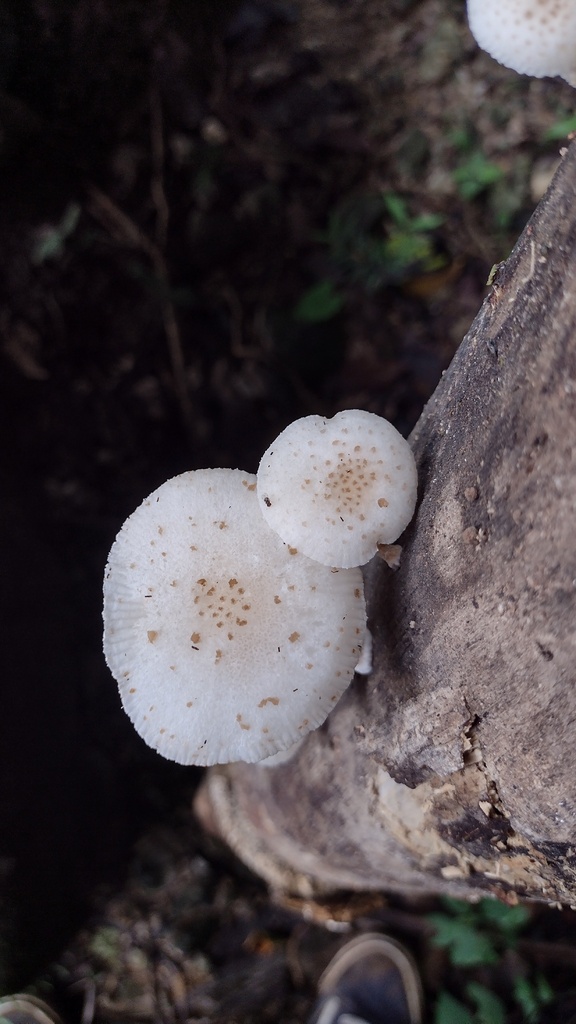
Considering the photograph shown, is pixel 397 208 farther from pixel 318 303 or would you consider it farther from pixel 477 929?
pixel 477 929

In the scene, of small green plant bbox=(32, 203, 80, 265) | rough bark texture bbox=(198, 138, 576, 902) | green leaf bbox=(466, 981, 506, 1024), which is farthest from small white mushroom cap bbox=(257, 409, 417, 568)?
green leaf bbox=(466, 981, 506, 1024)

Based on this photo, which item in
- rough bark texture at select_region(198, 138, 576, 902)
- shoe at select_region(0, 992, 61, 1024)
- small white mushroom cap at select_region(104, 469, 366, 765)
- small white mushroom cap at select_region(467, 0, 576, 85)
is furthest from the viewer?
shoe at select_region(0, 992, 61, 1024)

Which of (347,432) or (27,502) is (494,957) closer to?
(347,432)

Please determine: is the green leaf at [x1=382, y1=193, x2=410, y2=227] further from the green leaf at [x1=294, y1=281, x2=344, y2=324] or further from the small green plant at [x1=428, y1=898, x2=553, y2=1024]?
the small green plant at [x1=428, y1=898, x2=553, y2=1024]

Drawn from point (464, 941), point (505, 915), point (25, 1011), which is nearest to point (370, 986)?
point (464, 941)

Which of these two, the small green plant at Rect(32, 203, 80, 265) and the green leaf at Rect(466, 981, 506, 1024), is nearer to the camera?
the green leaf at Rect(466, 981, 506, 1024)

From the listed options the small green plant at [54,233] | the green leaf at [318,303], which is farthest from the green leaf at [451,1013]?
the small green plant at [54,233]

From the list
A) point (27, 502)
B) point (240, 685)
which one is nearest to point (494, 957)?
point (240, 685)
